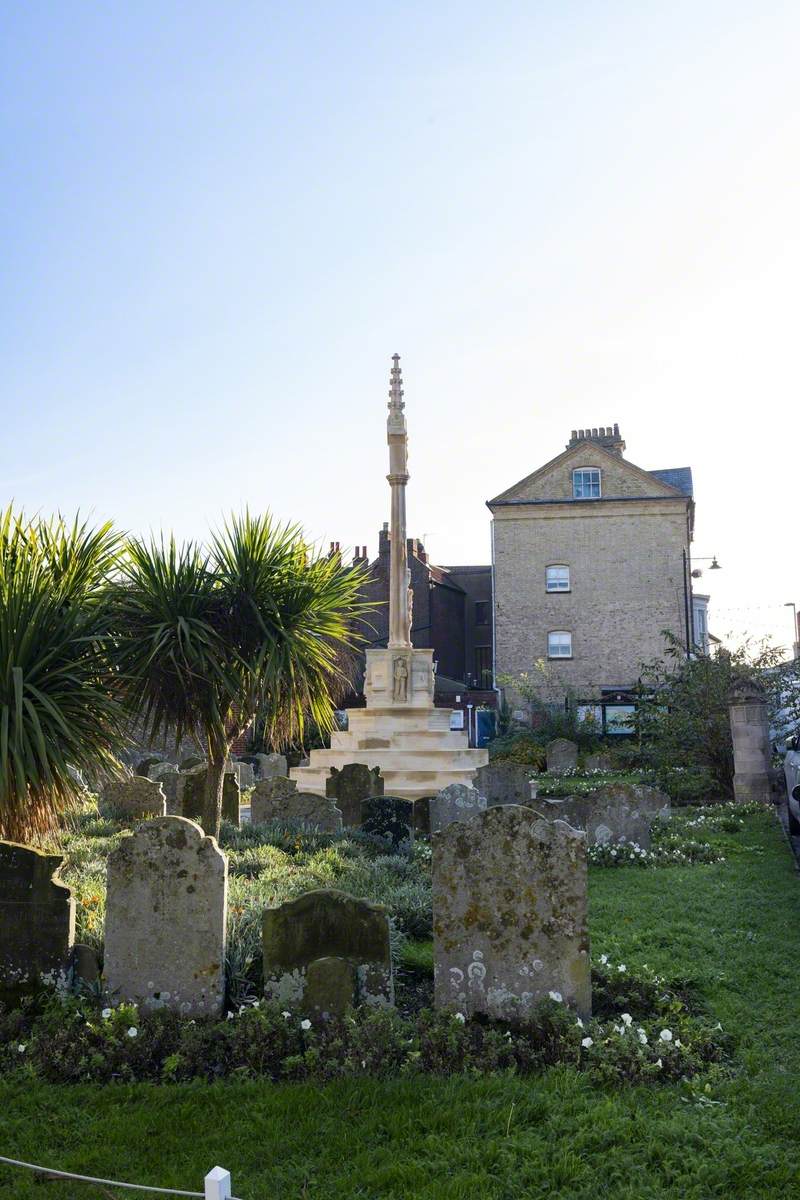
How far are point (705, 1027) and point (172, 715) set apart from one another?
6903 millimetres

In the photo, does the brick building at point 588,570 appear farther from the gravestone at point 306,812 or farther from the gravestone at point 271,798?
the gravestone at point 306,812

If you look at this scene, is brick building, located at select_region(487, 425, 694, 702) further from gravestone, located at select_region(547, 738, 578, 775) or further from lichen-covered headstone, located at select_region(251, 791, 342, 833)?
lichen-covered headstone, located at select_region(251, 791, 342, 833)

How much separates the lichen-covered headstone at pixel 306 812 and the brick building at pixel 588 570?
2347 cm

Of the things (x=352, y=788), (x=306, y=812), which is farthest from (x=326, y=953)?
(x=352, y=788)

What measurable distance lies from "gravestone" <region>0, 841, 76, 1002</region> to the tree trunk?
4557 millimetres

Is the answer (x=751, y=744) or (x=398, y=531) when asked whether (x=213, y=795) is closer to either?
(x=751, y=744)

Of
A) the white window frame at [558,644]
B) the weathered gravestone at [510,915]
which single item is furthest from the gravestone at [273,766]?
the weathered gravestone at [510,915]

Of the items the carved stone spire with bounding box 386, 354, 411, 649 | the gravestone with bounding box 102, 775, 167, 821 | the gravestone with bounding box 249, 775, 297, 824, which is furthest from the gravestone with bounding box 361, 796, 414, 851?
the carved stone spire with bounding box 386, 354, 411, 649

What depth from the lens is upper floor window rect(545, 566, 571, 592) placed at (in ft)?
123

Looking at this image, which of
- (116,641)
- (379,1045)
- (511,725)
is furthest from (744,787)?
(511,725)

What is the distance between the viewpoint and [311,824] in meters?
13.3

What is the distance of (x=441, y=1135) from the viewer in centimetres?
451

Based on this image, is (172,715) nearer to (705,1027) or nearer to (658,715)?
(705,1027)

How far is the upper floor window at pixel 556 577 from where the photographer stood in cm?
3762
